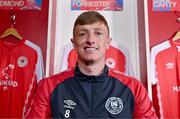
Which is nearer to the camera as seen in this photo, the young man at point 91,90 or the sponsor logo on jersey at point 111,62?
the young man at point 91,90

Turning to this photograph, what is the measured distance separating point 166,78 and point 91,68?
63 cm

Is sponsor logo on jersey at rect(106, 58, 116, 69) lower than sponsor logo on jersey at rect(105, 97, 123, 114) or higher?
higher

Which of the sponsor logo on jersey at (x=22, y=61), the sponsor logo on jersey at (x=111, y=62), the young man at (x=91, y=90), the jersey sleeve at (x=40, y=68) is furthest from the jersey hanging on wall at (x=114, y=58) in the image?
the young man at (x=91, y=90)

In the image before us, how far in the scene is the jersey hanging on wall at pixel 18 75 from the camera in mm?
1643

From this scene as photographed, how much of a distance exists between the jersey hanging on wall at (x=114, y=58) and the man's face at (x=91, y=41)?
19.7 inches

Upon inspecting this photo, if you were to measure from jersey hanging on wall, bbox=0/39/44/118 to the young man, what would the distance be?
485 millimetres

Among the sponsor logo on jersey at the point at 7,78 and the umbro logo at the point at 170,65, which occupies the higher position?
the umbro logo at the point at 170,65

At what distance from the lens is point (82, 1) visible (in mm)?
1837

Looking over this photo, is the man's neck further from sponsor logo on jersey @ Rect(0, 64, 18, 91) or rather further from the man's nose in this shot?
sponsor logo on jersey @ Rect(0, 64, 18, 91)

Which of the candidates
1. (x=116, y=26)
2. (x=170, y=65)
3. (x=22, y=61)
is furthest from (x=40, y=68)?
(x=170, y=65)

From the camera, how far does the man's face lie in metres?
1.16

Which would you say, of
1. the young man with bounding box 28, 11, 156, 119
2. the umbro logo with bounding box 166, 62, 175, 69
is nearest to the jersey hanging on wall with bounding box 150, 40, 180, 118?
the umbro logo with bounding box 166, 62, 175, 69

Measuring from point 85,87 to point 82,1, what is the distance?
84cm

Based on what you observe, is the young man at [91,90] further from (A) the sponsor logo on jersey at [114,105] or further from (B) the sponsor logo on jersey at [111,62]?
(B) the sponsor logo on jersey at [111,62]
